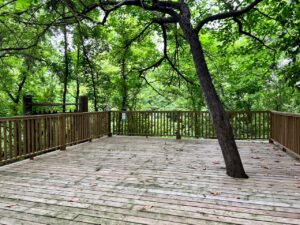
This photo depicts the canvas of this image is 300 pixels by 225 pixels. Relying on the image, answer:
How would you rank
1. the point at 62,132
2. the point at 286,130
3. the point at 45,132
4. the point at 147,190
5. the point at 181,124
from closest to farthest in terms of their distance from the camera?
the point at 147,190
the point at 45,132
the point at 286,130
the point at 62,132
the point at 181,124

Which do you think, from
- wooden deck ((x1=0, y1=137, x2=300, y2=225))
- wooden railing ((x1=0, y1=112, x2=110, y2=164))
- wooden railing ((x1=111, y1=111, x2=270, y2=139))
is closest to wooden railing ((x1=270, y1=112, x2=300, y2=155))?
wooden deck ((x1=0, y1=137, x2=300, y2=225))

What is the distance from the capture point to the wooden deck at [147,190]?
2.32 metres

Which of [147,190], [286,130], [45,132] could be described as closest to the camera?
[147,190]

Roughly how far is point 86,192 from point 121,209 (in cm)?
71

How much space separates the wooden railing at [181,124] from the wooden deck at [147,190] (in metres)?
2.11

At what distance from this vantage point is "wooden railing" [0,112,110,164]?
435 centimetres

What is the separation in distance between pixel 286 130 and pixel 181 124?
313 centimetres

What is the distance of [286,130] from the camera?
538 cm

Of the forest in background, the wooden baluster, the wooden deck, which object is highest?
the forest in background

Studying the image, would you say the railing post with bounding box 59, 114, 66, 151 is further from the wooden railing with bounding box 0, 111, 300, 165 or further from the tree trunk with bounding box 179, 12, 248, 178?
the tree trunk with bounding box 179, 12, 248, 178

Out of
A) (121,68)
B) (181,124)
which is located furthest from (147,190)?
(121,68)

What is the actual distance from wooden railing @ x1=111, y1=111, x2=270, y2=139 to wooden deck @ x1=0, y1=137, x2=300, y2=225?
2106 millimetres

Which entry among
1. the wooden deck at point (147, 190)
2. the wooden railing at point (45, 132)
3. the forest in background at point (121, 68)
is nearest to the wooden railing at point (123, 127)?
the wooden railing at point (45, 132)

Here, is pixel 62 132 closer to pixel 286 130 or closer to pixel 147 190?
pixel 147 190
